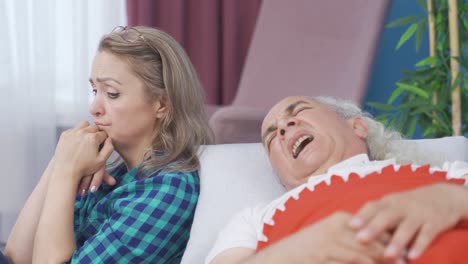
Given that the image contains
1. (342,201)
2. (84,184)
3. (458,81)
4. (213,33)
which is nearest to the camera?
(342,201)

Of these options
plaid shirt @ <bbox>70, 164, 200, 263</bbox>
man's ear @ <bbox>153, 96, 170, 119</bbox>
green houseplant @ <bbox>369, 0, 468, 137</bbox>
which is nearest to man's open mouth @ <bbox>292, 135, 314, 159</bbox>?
plaid shirt @ <bbox>70, 164, 200, 263</bbox>

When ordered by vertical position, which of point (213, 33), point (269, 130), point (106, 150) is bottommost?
point (213, 33)

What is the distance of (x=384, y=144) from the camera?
1.57 meters

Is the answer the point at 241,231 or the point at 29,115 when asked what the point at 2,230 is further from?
the point at 241,231

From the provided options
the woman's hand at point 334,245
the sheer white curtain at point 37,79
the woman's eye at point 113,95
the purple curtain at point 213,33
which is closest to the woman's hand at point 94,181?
the woman's eye at point 113,95

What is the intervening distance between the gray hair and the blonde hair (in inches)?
12.5

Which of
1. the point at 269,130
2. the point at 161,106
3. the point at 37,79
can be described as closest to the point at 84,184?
the point at 161,106

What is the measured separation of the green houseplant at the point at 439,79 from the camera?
9.19 ft

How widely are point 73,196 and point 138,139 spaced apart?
22 centimetres

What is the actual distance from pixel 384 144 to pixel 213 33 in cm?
219

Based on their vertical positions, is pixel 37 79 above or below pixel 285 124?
below

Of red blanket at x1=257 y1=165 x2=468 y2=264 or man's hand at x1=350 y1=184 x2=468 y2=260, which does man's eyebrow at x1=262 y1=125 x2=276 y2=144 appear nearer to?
red blanket at x1=257 y1=165 x2=468 y2=264

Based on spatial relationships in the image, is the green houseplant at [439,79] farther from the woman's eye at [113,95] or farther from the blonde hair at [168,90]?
the woman's eye at [113,95]

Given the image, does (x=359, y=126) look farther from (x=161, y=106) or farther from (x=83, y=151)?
(x=83, y=151)
